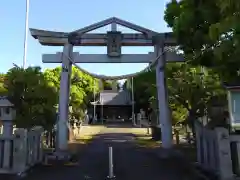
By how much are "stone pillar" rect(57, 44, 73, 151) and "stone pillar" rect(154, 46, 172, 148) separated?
424cm

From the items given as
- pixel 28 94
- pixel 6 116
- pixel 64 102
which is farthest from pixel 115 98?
pixel 6 116

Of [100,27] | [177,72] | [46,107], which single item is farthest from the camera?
[177,72]

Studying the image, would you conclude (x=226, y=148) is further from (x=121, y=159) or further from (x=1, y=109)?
(x=1, y=109)

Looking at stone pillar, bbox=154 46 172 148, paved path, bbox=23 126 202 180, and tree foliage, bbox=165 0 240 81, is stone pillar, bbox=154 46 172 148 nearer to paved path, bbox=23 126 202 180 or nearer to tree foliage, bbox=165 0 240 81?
paved path, bbox=23 126 202 180

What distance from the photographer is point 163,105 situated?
16078mm

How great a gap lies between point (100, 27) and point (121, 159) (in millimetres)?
6354

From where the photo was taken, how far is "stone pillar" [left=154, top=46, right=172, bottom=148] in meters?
15.8

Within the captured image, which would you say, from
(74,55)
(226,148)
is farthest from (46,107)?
(226,148)

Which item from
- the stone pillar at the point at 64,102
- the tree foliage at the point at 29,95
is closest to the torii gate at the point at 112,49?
the stone pillar at the point at 64,102

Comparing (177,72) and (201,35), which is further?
(177,72)

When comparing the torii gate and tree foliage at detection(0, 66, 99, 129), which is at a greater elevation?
the torii gate

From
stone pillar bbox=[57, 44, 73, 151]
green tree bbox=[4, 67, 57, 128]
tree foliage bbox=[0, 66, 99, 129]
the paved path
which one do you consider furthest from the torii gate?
the paved path

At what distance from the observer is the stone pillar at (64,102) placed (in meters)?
15.5

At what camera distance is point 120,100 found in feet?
217
